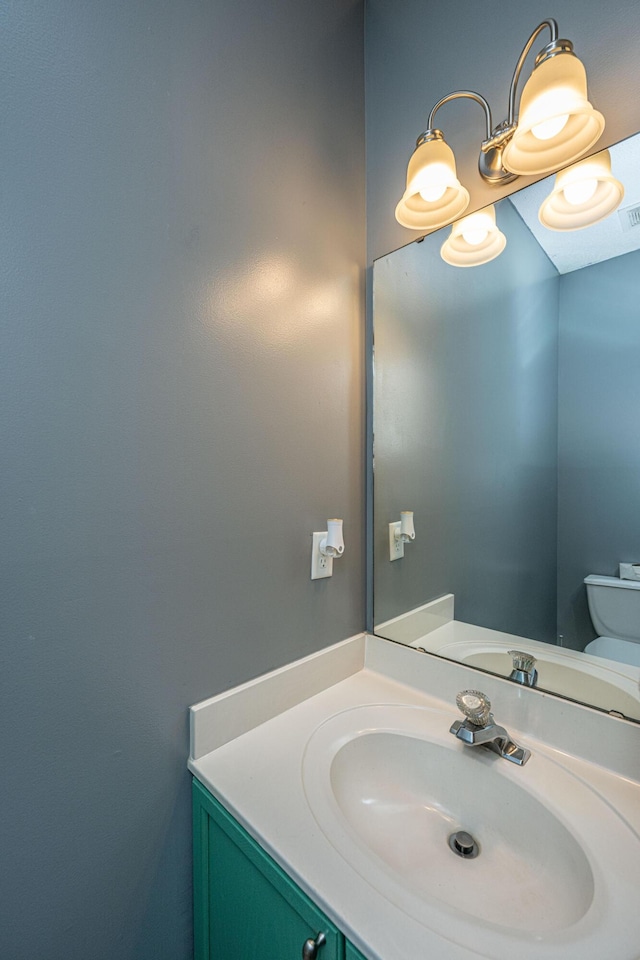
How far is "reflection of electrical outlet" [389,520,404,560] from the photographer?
1206mm

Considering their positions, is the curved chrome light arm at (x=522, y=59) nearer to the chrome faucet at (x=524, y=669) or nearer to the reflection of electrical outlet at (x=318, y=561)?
the reflection of electrical outlet at (x=318, y=561)

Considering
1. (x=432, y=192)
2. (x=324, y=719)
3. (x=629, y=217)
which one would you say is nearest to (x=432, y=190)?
(x=432, y=192)

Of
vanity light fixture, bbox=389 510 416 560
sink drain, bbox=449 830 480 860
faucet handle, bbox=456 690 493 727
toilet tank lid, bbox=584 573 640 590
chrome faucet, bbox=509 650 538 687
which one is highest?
vanity light fixture, bbox=389 510 416 560

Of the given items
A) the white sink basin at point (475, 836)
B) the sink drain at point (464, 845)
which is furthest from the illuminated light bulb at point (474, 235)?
the sink drain at point (464, 845)

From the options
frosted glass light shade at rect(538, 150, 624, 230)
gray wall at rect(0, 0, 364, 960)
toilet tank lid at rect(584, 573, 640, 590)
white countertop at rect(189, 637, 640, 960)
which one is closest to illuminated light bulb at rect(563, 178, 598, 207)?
frosted glass light shade at rect(538, 150, 624, 230)

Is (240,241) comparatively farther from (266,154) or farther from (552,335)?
(552,335)

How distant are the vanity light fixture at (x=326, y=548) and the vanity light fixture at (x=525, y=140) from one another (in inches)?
30.3

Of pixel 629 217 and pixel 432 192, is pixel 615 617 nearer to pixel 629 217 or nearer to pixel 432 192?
pixel 629 217

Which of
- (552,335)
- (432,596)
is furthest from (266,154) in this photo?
(432,596)

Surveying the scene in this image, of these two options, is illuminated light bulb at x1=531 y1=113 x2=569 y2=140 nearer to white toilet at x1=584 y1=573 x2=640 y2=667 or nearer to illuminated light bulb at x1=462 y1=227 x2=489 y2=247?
illuminated light bulb at x1=462 y1=227 x2=489 y2=247

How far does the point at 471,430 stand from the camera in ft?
3.61

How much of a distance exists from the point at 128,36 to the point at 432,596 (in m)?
1.34

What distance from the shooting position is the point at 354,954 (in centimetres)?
52

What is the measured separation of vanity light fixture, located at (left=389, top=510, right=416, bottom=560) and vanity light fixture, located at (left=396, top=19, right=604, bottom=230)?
0.74 m
